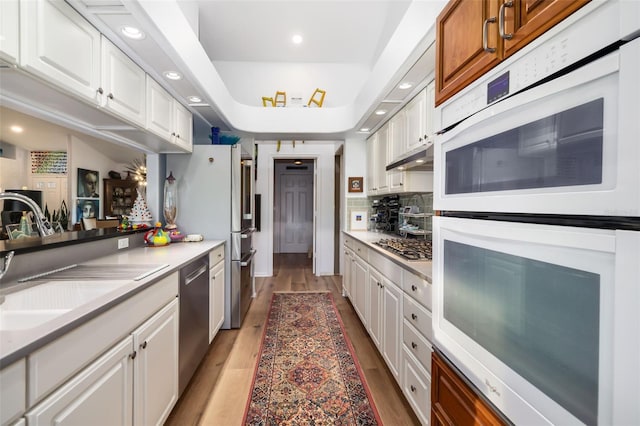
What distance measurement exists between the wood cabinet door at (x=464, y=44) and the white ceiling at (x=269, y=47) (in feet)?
2.03

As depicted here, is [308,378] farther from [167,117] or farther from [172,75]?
[172,75]

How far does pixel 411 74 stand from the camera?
2045 millimetres

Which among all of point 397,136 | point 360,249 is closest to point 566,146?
point 397,136

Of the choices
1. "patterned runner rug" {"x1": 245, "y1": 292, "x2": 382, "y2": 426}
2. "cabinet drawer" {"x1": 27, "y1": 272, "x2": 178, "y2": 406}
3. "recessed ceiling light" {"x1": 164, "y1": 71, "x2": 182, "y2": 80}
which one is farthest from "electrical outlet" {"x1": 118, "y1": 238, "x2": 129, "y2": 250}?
"patterned runner rug" {"x1": 245, "y1": 292, "x2": 382, "y2": 426}

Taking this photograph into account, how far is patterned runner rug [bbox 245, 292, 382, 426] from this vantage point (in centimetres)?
169

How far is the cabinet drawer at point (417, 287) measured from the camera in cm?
145

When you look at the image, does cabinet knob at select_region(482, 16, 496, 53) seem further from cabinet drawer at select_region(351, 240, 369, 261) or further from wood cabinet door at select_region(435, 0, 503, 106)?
cabinet drawer at select_region(351, 240, 369, 261)

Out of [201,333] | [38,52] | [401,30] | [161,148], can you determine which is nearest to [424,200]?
[401,30]

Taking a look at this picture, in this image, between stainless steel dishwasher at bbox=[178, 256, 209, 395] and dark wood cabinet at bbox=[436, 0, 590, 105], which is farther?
stainless steel dishwasher at bbox=[178, 256, 209, 395]

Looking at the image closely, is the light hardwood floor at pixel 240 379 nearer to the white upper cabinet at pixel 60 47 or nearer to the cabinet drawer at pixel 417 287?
the cabinet drawer at pixel 417 287

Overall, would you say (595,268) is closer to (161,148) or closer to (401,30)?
(401,30)

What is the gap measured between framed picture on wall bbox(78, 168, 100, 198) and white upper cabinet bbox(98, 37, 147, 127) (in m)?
0.57

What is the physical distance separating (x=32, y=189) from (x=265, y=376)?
1885mm

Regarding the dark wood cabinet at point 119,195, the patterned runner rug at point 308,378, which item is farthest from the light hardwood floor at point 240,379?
the dark wood cabinet at point 119,195
